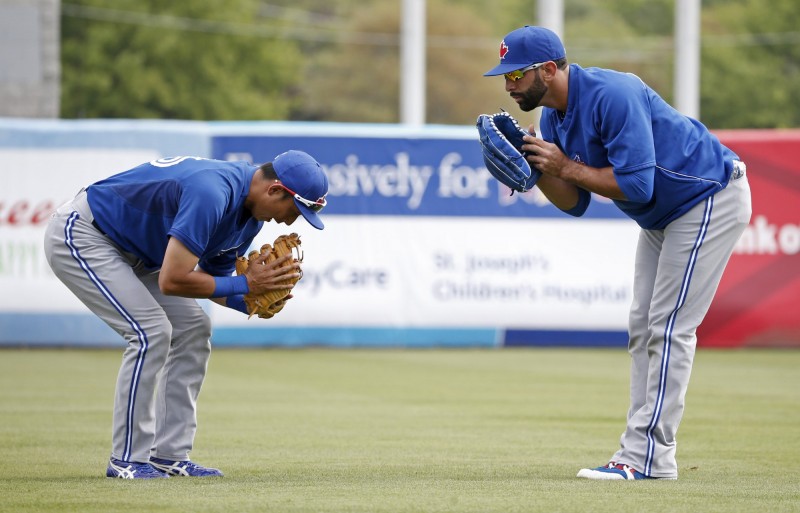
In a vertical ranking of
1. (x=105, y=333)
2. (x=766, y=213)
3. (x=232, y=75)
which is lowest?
(x=105, y=333)

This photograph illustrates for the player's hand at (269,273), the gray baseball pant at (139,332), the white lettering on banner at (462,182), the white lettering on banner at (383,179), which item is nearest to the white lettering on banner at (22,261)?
the white lettering on banner at (383,179)

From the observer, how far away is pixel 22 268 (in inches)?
650

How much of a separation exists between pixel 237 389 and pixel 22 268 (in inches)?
202

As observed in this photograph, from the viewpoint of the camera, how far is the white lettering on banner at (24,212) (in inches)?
652

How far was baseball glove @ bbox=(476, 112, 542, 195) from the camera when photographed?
23.2ft

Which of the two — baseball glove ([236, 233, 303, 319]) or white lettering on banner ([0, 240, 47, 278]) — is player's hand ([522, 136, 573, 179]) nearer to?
baseball glove ([236, 233, 303, 319])

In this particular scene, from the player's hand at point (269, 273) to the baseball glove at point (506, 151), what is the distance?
3.81 ft

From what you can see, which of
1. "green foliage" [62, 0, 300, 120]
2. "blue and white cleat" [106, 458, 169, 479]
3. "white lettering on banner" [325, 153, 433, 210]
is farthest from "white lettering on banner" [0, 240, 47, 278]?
"green foliage" [62, 0, 300, 120]

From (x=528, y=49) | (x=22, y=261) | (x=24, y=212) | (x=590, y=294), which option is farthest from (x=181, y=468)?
(x=590, y=294)

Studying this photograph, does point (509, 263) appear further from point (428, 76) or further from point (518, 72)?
point (428, 76)

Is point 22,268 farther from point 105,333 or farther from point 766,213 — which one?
point 766,213

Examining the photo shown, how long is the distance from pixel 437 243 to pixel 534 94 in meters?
10.4

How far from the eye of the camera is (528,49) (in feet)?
22.8

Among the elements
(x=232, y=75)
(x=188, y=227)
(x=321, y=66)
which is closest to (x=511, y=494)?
(x=188, y=227)
